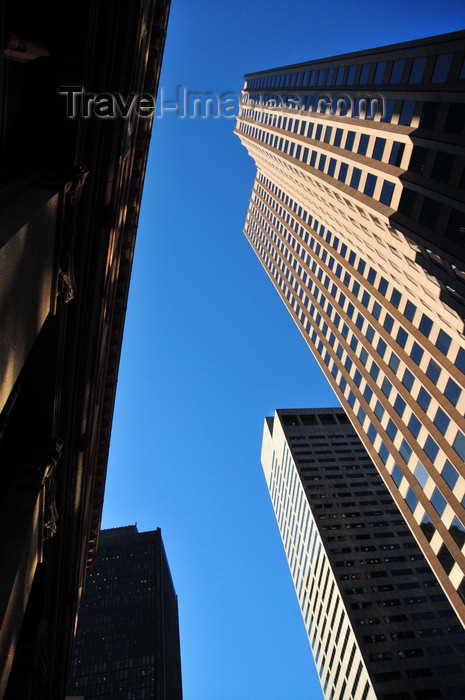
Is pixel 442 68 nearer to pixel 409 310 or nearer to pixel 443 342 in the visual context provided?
pixel 409 310

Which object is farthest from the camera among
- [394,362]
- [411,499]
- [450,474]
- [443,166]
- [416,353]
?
[394,362]

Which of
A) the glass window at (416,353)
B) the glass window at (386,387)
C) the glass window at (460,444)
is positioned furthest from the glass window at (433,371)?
the glass window at (386,387)

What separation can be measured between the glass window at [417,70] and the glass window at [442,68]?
5.54 ft

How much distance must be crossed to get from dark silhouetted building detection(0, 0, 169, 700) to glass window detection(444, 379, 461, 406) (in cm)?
2646

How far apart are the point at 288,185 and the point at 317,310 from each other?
73.9ft

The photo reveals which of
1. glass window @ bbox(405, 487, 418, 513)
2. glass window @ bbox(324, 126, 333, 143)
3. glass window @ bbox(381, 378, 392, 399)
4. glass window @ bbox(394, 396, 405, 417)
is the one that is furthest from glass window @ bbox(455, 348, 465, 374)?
glass window @ bbox(324, 126, 333, 143)

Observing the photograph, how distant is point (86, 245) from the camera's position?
50.9 feet

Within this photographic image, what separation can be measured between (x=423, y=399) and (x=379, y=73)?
27.3 meters

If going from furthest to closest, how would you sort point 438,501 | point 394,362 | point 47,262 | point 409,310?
point 394,362 < point 409,310 < point 438,501 < point 47,262

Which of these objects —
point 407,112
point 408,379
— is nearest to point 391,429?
point 408,379

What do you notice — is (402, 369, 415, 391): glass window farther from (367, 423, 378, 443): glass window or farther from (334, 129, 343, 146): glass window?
(334, 129, 343, 146): glass window

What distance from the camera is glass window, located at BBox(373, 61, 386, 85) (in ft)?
113

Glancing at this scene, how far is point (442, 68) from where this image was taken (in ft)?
88.0

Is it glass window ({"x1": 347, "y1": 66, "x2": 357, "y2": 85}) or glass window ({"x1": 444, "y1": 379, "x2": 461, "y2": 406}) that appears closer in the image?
glass window ({"x1": 444, "y1": 379, "x2": 461, "y2": 406})
